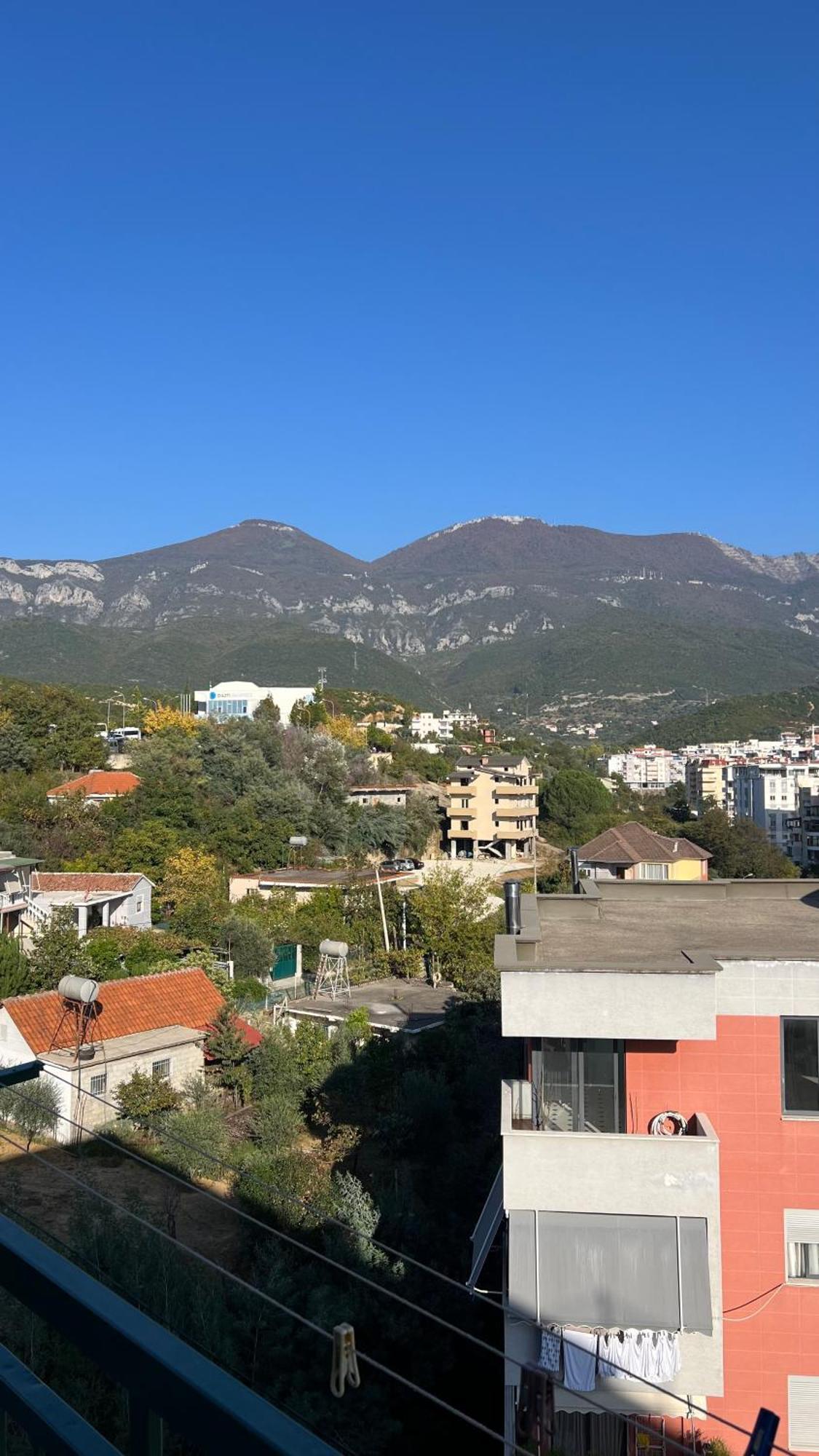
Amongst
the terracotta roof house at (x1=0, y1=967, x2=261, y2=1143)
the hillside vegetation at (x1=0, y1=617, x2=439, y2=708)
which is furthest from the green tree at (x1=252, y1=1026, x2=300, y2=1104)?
the hillside vegetation at (x1=0, y1=617, x2=439, y2=708)

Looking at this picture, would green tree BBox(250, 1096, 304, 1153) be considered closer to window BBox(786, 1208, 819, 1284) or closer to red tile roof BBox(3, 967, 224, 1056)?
red tile roof BBox(3, 967, 224, 1056)

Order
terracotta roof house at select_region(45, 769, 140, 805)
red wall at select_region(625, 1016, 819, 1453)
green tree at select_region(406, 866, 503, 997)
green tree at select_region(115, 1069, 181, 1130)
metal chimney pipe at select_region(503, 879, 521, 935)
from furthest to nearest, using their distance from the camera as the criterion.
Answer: terracotta roof house at select_region(45, 769, 140, 805), green tree at select_region(406, 866, 503, 997), green tree at select_region(115, 1069, 181, 1130), metal chimney pipe at select_region(503, 879, 521, 935), red wall at select_region(625, 1016, 819, 1453)

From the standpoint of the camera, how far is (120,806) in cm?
3422

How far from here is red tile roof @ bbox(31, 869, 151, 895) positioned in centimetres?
2642

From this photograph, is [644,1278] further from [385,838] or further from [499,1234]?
[385,838]

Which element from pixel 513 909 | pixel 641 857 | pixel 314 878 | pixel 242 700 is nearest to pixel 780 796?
pixel 242 700

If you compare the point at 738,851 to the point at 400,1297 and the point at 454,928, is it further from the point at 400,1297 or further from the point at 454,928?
the point at 400,1297

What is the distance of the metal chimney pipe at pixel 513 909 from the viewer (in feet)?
33.5

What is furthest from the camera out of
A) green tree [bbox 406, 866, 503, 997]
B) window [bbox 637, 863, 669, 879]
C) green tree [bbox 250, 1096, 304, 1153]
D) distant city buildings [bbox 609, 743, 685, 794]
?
distant city buildings [bbox 609, 743, 685, 794]

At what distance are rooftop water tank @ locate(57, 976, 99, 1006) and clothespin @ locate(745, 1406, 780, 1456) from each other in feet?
54.3

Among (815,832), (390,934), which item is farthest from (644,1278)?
(815,832)

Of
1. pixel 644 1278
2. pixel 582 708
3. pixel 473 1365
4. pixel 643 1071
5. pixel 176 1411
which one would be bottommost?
pixel 473 1365

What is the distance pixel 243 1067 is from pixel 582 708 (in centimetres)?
13972

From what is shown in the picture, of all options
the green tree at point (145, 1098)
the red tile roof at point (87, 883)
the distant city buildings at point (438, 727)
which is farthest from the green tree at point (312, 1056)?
the distant city buildings at point (438, 727)
